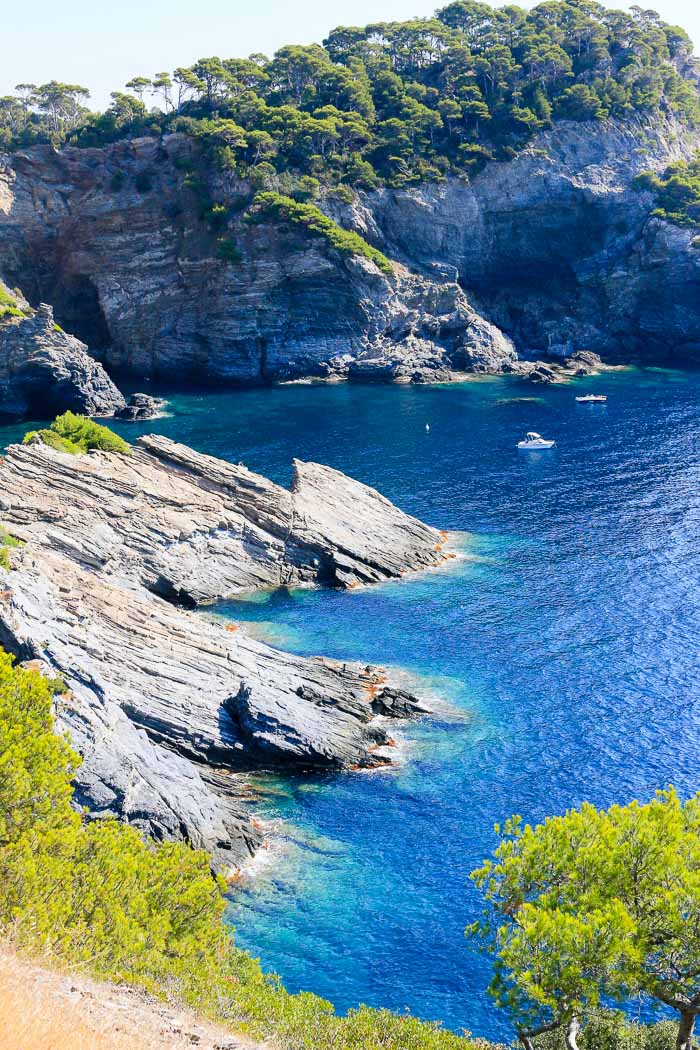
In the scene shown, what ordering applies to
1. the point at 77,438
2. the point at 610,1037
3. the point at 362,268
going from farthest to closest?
the point at 362,268, the point at 77,438, the point at 610,1037

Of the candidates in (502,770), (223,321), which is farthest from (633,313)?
(502,770)

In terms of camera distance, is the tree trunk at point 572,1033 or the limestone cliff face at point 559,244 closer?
the tree trunk at point 572,1033

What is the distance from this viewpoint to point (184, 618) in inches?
2189

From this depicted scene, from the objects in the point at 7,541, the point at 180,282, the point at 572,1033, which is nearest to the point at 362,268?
the point at 180,282

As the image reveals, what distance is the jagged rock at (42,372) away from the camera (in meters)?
119

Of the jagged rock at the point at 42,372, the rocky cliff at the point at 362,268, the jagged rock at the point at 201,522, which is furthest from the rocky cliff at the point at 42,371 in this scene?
the jagged rock at the point at 201,522

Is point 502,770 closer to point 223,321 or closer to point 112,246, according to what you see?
point 223,321

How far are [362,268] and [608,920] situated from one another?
13225 cm

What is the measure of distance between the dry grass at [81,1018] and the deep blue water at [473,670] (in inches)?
533

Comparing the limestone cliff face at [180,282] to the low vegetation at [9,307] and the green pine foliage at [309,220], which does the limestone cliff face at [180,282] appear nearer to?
the green pine foliage at [309,220]

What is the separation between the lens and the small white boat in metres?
108

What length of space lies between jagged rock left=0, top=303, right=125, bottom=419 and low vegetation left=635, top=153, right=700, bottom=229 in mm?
92585

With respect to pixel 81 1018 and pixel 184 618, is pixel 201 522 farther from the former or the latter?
pixel 81 1018

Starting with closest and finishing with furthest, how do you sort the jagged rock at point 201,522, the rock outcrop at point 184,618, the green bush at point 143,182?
the rock outcrop at point 184,618 → the jagged rock at point 201,522 → the green bush at point 143,182
